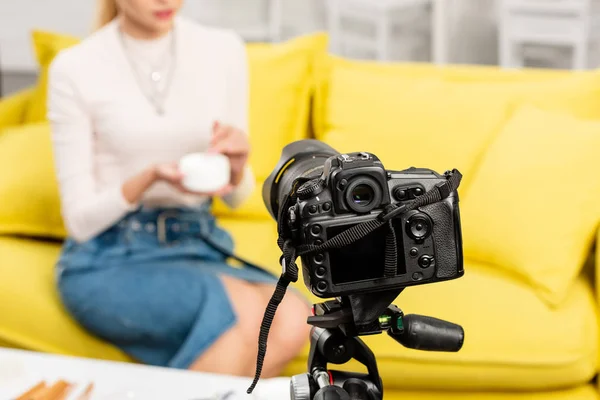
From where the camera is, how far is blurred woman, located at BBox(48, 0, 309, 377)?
149 centimetres

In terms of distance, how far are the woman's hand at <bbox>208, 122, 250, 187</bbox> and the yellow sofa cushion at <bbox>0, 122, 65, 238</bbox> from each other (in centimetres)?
55

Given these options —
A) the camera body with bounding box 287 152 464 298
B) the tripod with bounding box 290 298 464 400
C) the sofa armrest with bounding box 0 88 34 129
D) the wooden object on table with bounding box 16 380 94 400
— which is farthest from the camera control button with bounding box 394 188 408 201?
the sofa armrest with bounding box 0 88 34 129

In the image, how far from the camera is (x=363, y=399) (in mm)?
764

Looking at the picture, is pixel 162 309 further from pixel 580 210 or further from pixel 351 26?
pixel 351 26

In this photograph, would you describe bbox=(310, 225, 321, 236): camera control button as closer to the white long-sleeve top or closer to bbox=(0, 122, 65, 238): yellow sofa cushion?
the white long-sleeve top

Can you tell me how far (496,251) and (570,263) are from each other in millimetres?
146

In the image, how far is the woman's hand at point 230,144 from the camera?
4.96 feet

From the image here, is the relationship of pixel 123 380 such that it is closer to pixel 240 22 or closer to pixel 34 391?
pixel 34 391

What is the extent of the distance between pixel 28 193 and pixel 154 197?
415 millimetres

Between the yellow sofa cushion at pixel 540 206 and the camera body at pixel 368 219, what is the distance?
94 cm

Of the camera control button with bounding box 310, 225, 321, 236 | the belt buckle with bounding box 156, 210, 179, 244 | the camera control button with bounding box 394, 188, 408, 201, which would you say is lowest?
the belt buckle with bounding box 156, 210, 179, 244

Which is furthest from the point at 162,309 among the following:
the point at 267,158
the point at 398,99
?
the point at 398,99

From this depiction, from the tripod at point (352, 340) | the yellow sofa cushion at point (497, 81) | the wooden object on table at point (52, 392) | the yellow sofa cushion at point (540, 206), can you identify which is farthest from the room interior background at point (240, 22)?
the tripod at point (352, 340)

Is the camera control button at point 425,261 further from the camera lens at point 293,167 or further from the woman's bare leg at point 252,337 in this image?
the woman's bare leg at point 252,337
